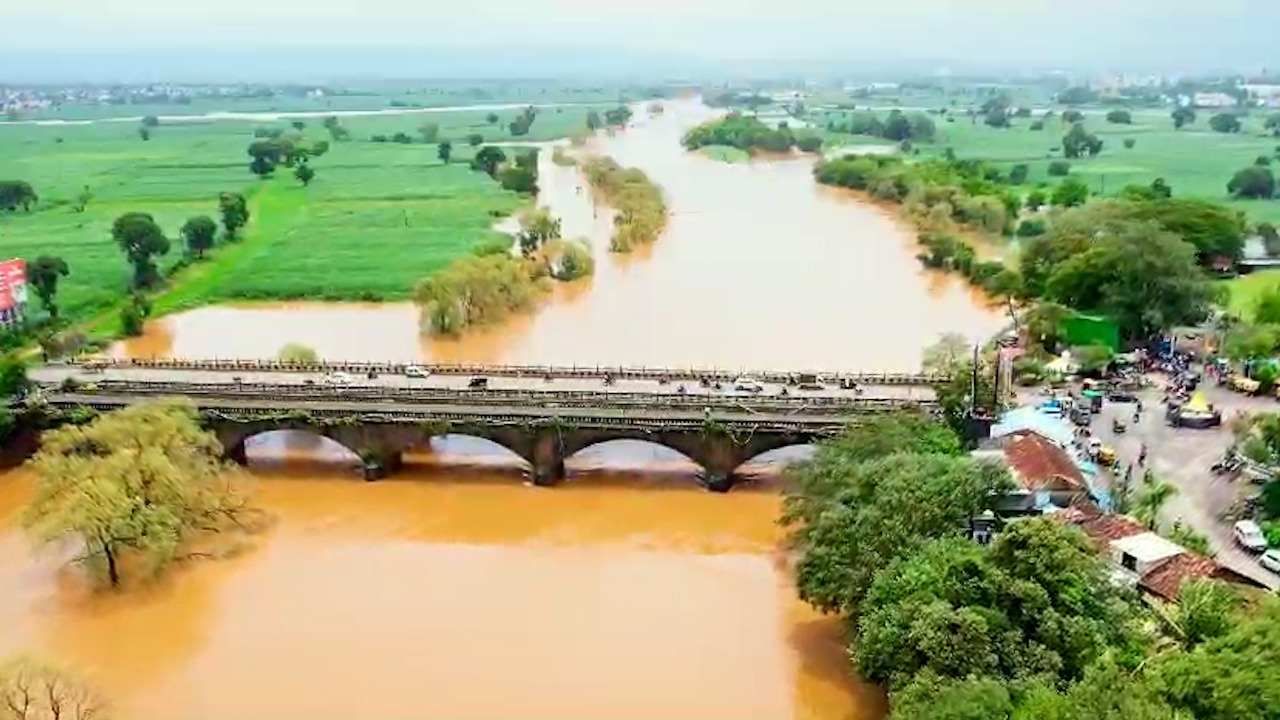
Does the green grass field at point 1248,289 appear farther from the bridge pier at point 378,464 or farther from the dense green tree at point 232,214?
the dense green tree at point 232,214

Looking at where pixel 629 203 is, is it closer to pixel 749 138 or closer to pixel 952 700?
pixel 749 138

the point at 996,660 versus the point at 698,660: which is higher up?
the point at 996,660

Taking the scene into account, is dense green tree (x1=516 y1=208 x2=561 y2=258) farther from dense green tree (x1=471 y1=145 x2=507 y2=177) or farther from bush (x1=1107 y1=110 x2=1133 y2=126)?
bush (x1=1107 y1=110 x2=1133 y2=126)

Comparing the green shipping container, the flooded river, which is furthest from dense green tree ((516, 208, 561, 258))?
the green shipping container

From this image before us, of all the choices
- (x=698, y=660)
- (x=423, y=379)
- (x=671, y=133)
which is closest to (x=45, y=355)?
(x=423, y=379)

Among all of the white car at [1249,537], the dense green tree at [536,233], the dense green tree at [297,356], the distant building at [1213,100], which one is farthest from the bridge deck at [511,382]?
the distant building at [1213,100]

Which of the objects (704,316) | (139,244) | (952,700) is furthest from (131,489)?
(139,244)

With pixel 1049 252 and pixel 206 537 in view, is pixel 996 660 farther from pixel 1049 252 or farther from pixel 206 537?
pixel 1049 252
